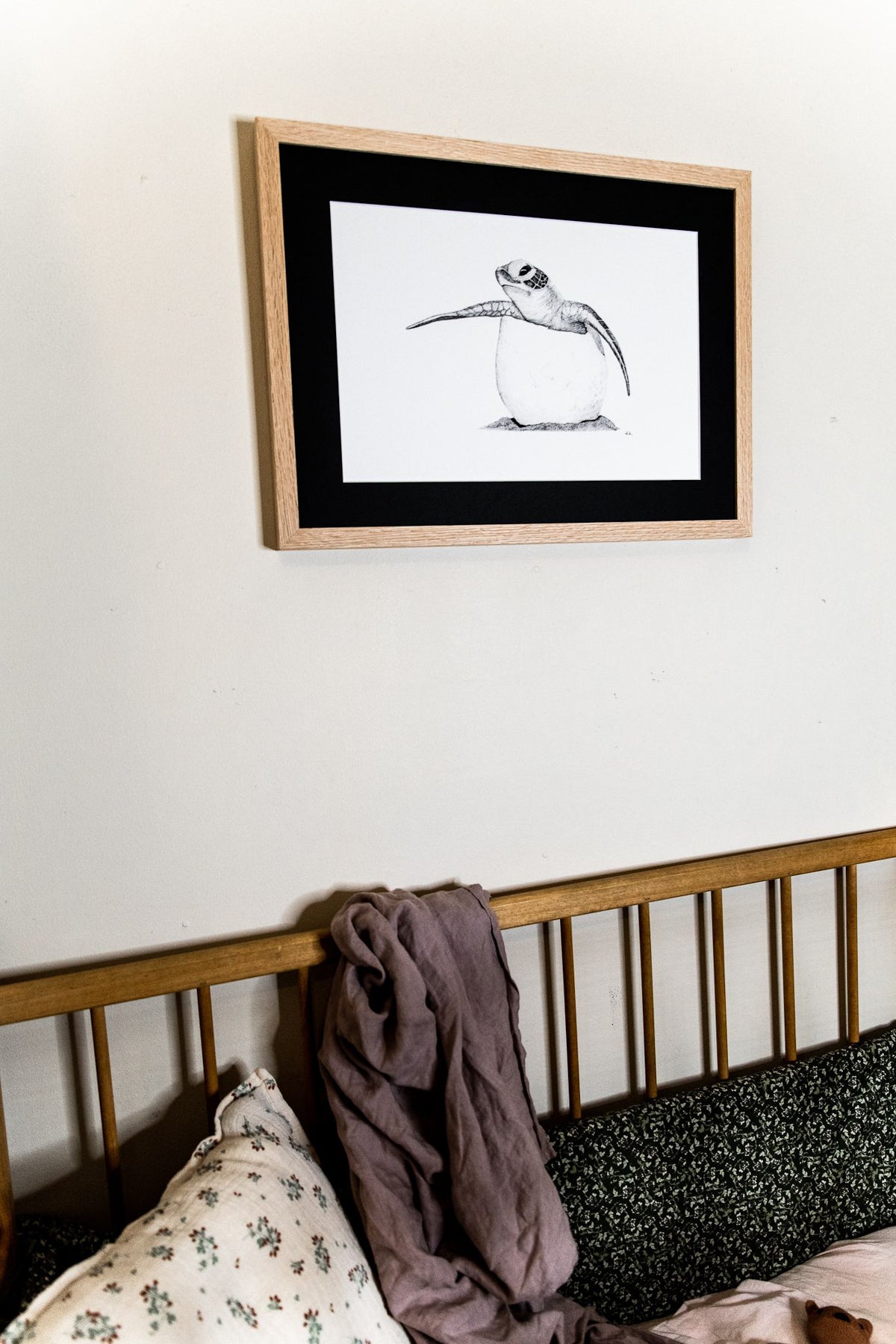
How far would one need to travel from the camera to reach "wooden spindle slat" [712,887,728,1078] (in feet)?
4.35

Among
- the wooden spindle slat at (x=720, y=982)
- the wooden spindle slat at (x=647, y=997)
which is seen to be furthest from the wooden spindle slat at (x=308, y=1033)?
the wooden spindle slat at (x=720, y=982)

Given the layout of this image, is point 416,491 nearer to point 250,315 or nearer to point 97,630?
point 250,315

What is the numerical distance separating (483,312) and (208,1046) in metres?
0.88

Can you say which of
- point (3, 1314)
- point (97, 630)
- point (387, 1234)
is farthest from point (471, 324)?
point (3, 1314)

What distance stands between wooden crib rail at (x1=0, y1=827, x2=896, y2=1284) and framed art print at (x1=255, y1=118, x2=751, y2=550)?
Answer: 43 centimetres

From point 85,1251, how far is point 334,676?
622 mm

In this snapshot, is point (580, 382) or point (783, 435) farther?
point (783, 435)

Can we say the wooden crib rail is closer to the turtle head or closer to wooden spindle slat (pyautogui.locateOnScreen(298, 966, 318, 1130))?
wooden spindle slat (pyautogui.locateOnScreen(298, 966, 318, 1130))

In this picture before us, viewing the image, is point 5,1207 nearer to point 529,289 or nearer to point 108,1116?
point 108,1116

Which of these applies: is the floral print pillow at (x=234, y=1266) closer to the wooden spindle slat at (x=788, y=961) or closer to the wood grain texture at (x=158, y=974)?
the wood grain texture at (x=158, y=974)

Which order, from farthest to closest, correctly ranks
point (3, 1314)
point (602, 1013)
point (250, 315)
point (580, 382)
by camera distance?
point (602, 1013) < point (580, 382) < point (250, 315) < point (3, 1314)

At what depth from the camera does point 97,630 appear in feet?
3.53

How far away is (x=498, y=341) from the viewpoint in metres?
1.19

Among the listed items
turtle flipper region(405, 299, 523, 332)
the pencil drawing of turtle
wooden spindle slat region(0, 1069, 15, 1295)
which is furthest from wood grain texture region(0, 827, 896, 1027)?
turtle flipper region(405, 299, 523, 332)
